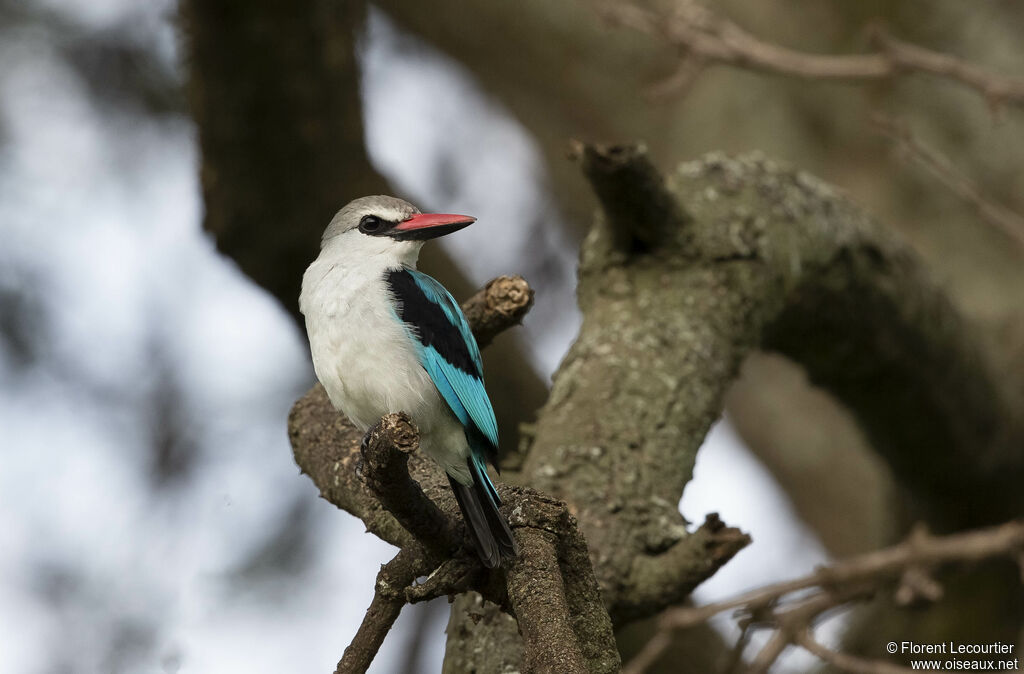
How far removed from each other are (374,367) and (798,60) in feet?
8.06

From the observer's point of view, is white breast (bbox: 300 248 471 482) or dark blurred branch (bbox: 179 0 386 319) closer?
white breast (bbox: 300 248 471 482)

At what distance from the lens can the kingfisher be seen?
284cm

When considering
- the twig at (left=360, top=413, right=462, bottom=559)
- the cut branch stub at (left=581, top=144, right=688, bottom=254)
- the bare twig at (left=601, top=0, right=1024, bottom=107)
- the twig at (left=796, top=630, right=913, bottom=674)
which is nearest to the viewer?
the twig at (left=360, top=413, right=462, bottom=559)

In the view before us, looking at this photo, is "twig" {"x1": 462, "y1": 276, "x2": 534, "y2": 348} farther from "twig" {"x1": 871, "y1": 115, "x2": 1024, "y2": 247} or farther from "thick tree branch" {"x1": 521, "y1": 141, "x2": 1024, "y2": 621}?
"twig" {"x1": 871, "y1": 115, "x2": 1024, "y2": 247}

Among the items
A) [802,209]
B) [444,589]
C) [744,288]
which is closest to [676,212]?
[744,288]

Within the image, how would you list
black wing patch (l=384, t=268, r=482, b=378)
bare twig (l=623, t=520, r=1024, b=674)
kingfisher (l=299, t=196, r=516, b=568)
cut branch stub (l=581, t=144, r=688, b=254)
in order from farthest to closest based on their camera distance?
cut branch stub (l=581, t=144, r=688, b=254), bare twig (l=623, t=520, r=1024, b=674), black wing patch (l=384, t=268, r=482, b=378), kingfisher (l=299, t=196, r=516, b=568)

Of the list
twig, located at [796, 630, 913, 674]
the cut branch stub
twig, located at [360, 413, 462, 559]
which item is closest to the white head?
the cut branch stub

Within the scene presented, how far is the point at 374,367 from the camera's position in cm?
285

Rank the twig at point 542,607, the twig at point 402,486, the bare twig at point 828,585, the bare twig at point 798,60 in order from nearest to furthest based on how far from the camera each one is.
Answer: the twig at point 542,607
the twig at point 402,486
the bare twig at point 828,585
the bare twig at point 798,60

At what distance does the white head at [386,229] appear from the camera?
333 centimetres

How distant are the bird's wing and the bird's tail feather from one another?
0.79 feet

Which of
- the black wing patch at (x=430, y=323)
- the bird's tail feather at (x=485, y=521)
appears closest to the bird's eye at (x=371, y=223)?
the black wing patch at (x=430, y=323)

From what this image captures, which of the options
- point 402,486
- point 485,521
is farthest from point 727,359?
point 402,486

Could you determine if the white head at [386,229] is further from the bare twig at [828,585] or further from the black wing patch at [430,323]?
the bare twig at [828,585]
